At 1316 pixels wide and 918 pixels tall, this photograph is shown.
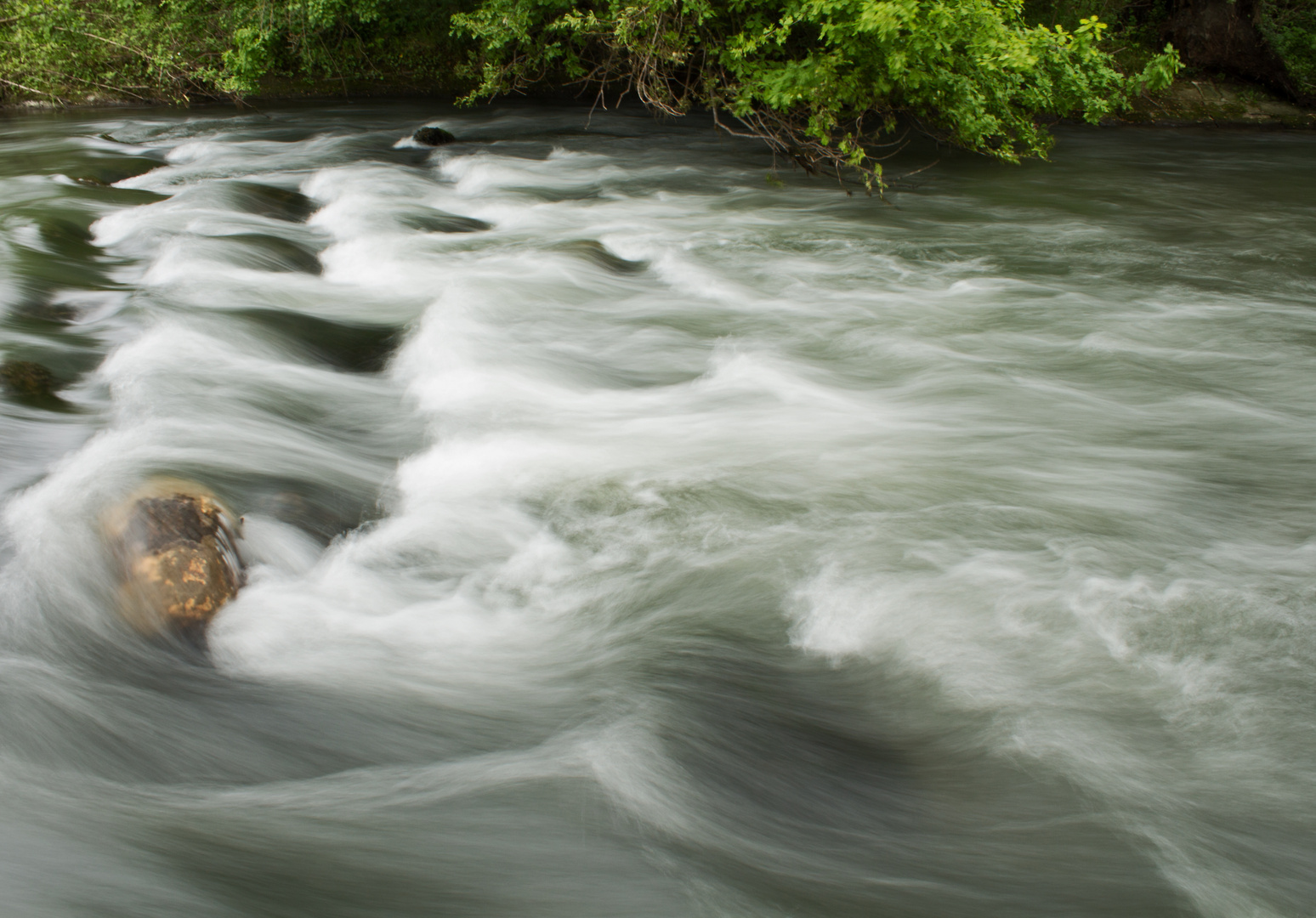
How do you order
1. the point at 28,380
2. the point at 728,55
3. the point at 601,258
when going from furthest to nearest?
the point at 728,55 → the point at 601,258 → the point at 28,380

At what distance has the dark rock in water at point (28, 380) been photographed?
14.6 ft

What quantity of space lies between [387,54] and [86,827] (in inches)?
681

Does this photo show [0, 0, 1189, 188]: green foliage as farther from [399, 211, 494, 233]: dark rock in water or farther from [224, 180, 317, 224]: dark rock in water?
[224, 180, 317, 224]: dark rock in water

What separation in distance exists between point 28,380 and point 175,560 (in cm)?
228

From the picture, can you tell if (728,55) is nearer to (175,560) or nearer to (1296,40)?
(175,560)

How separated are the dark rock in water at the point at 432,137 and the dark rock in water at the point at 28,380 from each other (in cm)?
854

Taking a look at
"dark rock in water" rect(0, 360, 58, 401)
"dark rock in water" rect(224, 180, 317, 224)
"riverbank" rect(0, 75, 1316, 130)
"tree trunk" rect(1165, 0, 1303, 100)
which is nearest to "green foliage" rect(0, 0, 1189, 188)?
"riverbank" rect(0, 75, 1316, 130)

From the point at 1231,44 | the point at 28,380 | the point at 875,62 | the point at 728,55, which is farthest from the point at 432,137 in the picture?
the point at 1231,44

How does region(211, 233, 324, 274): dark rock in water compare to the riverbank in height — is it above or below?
below

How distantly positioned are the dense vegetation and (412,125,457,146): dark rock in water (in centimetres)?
119

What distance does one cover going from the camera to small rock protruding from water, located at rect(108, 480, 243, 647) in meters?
2.93

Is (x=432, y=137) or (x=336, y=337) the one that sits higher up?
(x=432, y=137)

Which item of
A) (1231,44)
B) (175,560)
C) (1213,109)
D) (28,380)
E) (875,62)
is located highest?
(1231,44)

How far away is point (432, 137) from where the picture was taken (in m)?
12.5
